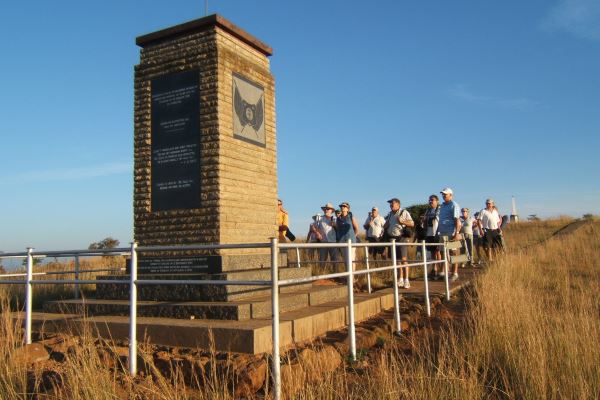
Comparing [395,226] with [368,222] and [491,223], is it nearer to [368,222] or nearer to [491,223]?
[368,222]

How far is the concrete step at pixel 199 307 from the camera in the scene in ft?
20.3

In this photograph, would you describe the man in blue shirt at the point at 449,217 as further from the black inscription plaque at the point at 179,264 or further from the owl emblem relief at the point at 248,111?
the black inscription plaque at the point at 179,264

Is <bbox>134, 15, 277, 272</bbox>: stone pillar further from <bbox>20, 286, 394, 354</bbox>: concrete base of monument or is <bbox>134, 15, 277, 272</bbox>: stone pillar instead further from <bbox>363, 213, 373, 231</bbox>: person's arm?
<bbox>363, 213, 373, 231</bbox>: person's arm

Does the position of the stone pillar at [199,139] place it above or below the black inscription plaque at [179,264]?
above

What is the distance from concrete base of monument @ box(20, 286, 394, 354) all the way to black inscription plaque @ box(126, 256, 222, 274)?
1133mm

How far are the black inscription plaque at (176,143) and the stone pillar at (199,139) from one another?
0.6 inches

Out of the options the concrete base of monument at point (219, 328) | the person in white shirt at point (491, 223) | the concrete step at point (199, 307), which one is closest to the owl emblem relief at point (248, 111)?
the concrete step at point (199, 307)

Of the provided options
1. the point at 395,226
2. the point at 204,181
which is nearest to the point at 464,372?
the point at 204,181

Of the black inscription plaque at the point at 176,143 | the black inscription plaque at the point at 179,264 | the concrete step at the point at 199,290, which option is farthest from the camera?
the black inscription plaque at the point at 176,143

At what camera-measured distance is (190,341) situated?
5.66 m

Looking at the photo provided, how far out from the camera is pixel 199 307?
21.1ft

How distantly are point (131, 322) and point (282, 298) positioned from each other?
2.13 meters

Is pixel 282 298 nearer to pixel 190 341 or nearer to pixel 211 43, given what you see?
pixel 190 341

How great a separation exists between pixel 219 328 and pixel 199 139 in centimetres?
342
